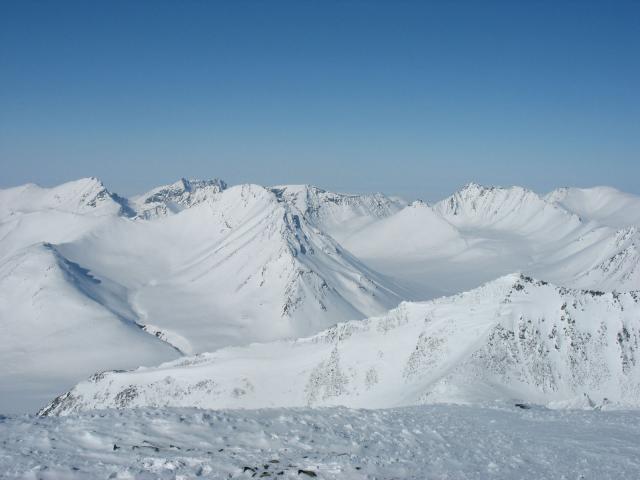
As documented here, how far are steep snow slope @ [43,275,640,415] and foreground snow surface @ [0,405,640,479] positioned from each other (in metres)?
27.7

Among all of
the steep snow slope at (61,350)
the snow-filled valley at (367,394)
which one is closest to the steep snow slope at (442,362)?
the snow-filled valley at (367,394)

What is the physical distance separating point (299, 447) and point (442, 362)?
175 ft

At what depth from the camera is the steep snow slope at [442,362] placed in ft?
213

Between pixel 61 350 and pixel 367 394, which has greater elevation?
pixel 367 394

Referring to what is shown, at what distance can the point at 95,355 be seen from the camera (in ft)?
556

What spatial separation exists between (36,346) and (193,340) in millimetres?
52090

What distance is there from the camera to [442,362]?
233 feet

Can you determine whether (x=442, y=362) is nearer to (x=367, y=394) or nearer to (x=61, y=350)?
(x=367, y=394)

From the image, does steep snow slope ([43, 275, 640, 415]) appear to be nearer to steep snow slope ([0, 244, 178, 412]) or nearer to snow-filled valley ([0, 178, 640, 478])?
snow-filled valley ([0, 178, 640, 478])

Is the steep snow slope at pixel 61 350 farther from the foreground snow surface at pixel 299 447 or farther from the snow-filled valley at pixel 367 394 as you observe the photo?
the foreground snow surface at pixel 299 447

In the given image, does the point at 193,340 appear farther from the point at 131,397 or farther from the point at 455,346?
the point at 455,346

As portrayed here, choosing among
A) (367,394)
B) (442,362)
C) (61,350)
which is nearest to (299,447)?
(442,362)

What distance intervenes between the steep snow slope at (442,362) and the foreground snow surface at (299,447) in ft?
91.0

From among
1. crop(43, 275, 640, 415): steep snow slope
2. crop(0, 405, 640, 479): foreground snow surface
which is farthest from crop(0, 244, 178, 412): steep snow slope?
crop(0, 405, 640, 479): foreground snow surface
